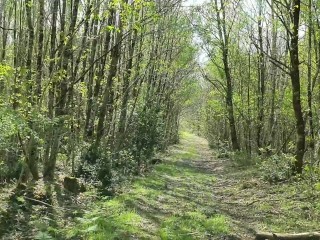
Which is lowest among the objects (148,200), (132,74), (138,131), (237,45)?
(148,200)

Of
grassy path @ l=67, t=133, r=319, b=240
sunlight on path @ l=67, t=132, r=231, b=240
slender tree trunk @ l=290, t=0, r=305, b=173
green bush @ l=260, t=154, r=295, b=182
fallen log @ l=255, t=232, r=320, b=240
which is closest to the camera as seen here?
fallen log @ l=255, t=232, r=320, b=240

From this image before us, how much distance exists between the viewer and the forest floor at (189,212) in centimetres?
865

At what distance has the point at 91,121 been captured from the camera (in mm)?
17453

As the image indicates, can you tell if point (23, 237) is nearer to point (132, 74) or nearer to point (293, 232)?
point (293, 232)

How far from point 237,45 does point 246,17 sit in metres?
3.05

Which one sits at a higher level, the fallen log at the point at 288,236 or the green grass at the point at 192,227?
the fallen log at the point at 288,236

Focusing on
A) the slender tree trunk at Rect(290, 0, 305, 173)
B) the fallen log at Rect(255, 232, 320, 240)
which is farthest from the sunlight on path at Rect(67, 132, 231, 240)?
the slender tree trunk at Rect(290, 0, 305, 173)

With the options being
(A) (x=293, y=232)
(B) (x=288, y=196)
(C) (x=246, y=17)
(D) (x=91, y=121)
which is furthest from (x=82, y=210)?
(C) (x=246, y=17)

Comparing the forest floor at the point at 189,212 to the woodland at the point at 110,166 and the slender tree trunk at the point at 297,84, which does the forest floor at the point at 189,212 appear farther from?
the slender tree trunk at the point at 297,84

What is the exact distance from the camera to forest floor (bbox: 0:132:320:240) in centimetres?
865

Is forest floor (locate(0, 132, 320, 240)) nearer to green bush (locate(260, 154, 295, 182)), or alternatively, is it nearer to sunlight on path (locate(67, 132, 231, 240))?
sunlight on path (locate(67, 132, 231, 240))

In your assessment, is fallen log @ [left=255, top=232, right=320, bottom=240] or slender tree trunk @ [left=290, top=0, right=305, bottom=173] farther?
slender tree trunk @ [left=290, top=0, right=305, bottom=173]

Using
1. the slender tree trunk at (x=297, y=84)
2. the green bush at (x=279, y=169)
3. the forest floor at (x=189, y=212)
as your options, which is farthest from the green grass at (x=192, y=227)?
the green bush at (x=279, y=169)

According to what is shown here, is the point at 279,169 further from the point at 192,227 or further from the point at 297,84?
the point at 192,227
